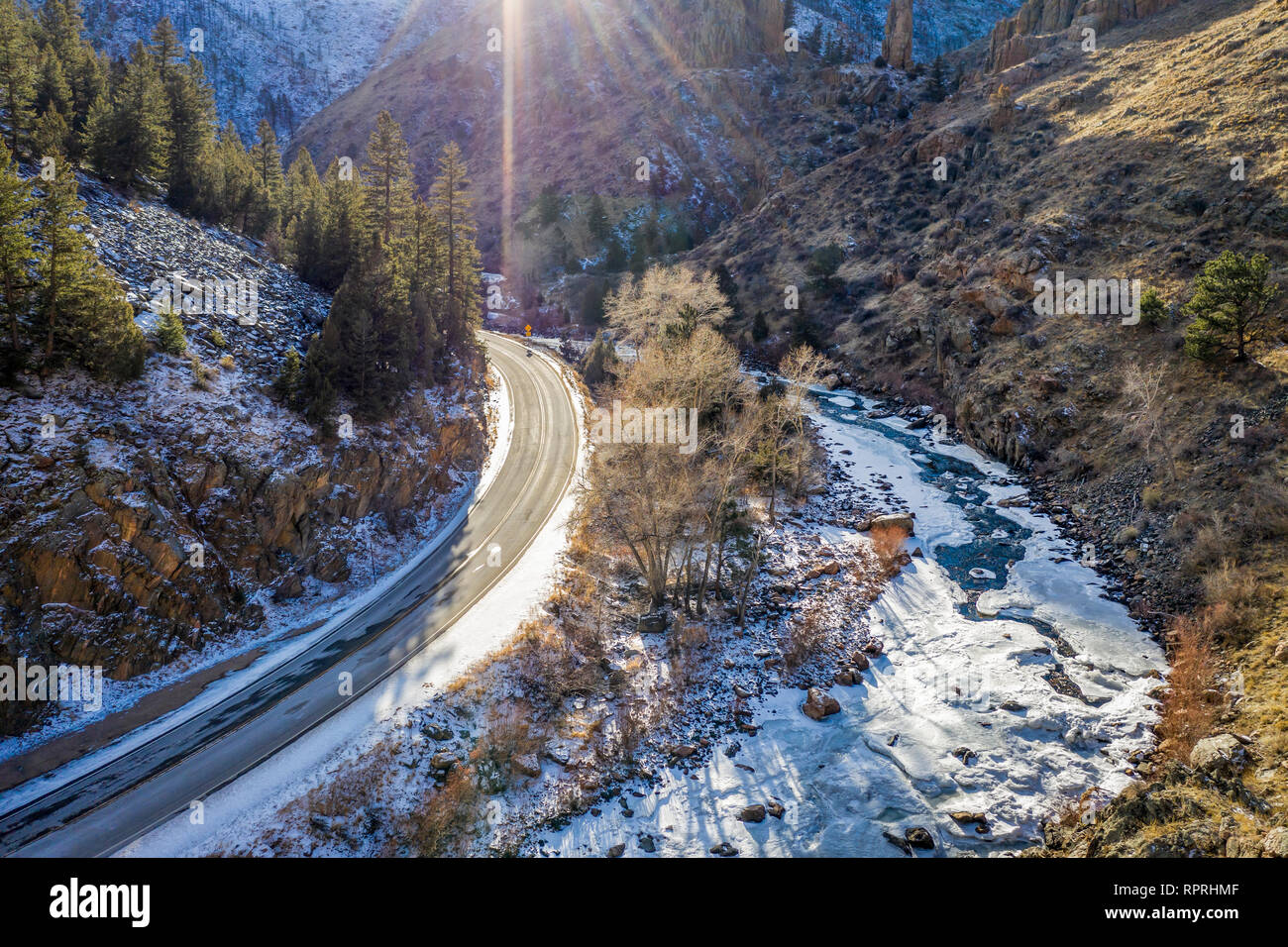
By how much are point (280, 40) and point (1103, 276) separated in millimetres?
208855

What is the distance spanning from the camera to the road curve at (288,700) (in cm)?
1588

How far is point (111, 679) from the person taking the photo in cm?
1925

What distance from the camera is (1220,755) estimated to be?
17.1 metres

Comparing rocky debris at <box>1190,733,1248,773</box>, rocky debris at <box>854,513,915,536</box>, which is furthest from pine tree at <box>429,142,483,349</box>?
rocky debris at <box>1190,733,1248,773</box>

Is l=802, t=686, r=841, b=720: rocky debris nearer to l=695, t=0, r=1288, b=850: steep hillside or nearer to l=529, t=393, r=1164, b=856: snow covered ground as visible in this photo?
l=529, t=393, r=1164, b=856: snow covered ground

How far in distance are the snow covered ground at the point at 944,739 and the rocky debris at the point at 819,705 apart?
0.84 ft

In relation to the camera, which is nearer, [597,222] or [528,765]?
[528,765]

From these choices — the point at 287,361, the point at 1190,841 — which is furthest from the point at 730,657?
the point at 287,361

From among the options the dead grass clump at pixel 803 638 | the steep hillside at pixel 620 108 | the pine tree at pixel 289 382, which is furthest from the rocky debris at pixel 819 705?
the steep hillside at pixel 620 108

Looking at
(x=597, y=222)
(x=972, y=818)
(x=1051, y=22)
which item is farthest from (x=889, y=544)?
(x=1051, y=22)

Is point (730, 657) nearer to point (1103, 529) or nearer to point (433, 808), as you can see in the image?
point (433, 808)

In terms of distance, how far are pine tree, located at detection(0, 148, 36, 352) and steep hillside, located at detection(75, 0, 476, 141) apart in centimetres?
15771

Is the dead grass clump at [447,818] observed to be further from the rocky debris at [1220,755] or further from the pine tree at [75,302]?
the rocky debris at [1220,755]

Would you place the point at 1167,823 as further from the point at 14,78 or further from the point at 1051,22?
the point at 1051,22
